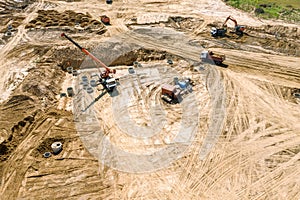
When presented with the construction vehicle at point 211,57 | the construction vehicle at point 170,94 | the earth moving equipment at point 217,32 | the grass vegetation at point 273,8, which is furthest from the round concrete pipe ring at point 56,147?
the grass vegetation at point 273,8

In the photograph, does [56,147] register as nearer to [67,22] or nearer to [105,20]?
[67,22]

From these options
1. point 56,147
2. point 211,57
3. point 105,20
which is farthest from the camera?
point 105,20

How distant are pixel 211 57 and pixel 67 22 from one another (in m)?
18.2

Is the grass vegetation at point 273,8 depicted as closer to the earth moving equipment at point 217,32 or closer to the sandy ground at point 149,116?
the sandy ground at point 149,116

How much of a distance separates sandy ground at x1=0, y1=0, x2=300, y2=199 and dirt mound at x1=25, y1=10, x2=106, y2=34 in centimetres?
25

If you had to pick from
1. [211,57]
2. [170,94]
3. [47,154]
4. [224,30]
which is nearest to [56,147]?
[47,154]

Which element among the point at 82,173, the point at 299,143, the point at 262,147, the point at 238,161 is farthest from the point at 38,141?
the point at 299,143

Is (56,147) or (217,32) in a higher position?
(217,32)

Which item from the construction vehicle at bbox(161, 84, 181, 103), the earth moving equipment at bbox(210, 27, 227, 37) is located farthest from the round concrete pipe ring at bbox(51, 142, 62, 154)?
the earth moving equipment at bbox(210, 27, 227, 37)

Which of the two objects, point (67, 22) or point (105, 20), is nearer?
point (67, 22)

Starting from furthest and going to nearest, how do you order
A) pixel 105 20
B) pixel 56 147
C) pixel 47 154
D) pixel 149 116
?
pixel 105 20, pixel 149 116, pixel 56 147, pixel 47 154

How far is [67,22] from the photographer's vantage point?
30609 millimetres

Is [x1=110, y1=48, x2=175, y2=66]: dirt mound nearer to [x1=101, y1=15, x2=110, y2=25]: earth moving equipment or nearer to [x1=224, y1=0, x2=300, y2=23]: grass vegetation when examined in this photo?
[x1=101, y1=15, x2=110, y2=25]: earth moving equipment

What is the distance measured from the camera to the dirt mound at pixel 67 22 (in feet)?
97.2
